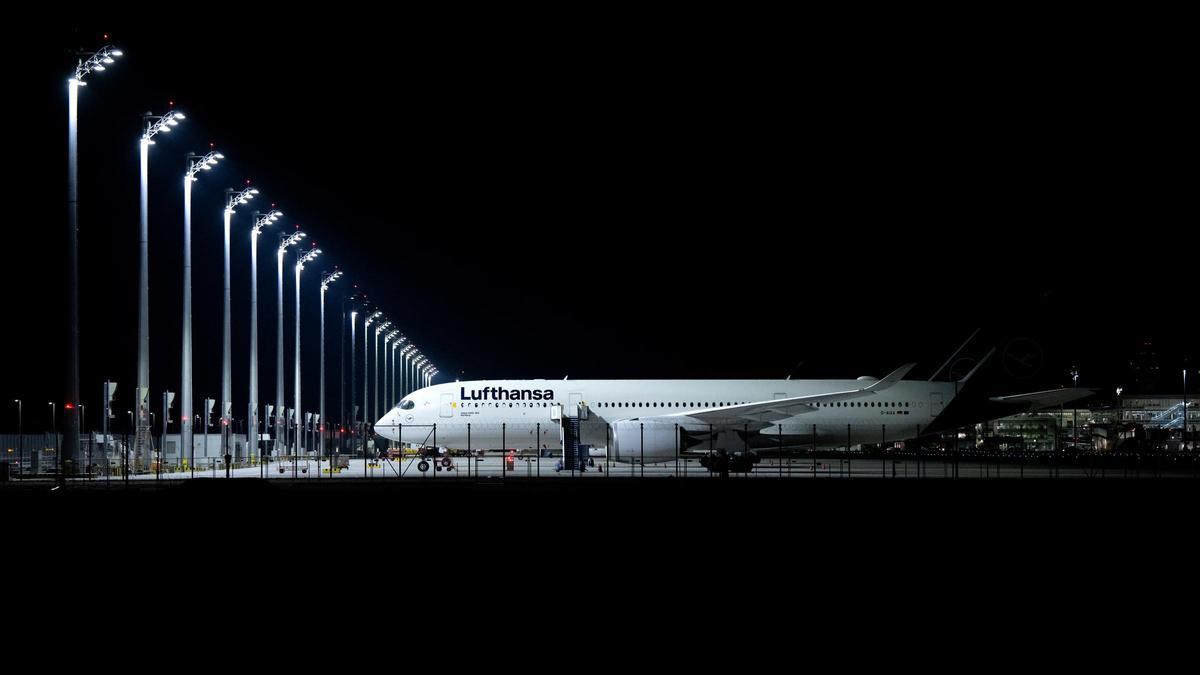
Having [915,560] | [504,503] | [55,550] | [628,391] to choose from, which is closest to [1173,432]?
[628,391]

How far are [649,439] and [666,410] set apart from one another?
19.1 ft

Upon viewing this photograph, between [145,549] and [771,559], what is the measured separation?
27.4 ft

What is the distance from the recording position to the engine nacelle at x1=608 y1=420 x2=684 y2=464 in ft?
134

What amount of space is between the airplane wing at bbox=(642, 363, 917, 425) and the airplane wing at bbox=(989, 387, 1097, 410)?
273 inches

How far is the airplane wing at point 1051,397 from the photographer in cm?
4484

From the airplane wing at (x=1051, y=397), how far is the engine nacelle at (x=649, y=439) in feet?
49.7

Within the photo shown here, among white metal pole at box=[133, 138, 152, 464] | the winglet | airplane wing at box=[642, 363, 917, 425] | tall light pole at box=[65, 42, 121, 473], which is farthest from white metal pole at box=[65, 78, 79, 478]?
the winglet

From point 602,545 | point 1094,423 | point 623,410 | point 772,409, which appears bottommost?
point 602,545

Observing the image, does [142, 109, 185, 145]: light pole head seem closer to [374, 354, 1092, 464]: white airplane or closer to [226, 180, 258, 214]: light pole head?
[226, 180, 258, 214]: light pole head

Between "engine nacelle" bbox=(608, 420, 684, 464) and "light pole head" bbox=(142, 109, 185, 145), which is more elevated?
"light pole head" bbox=(142, 109, 185, 145)

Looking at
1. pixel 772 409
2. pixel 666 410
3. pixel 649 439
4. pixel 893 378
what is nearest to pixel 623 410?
pixel 666 410

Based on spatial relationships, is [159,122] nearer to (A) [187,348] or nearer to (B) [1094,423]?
(A) [187,348]

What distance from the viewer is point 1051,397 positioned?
148 feet

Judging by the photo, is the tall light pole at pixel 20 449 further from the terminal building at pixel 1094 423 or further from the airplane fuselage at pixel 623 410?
the terminal building at pixel 1094 423
